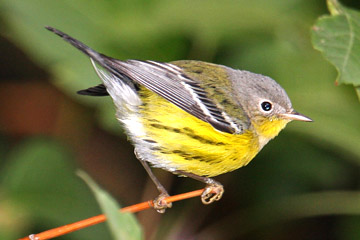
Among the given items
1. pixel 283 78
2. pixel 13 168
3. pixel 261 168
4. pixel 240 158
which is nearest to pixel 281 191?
pixel 261 168

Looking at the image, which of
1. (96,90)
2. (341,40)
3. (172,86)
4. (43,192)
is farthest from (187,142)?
(43,192)

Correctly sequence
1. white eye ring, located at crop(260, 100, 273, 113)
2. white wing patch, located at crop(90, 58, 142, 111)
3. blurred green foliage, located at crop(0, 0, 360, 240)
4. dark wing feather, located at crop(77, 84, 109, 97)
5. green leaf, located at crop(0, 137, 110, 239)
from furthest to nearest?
green leaf, located at crop(0, 137, 110, 239), blurred green foliage, located at crop(0, 0, 360, 240), white eye ring, located at crop(260, 100, 273, 113), dark wing feather, located at crop(77, 84, 109, 97), white wing patch, located at crop(90, 58, 142, 111)

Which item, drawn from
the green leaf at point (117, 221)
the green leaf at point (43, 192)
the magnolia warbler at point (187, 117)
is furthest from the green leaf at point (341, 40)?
the green leaf at point (43, 192)

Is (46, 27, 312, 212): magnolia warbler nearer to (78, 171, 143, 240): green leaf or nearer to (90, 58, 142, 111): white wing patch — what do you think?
(90, 58, 142, 111): white wing patch

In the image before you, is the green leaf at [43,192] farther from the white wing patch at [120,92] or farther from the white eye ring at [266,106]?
the white eye ring at [266,106]

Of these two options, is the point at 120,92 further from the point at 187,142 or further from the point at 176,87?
the point at 187,142

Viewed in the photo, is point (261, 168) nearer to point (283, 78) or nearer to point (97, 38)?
point (283, 78)

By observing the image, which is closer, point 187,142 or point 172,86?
point 187,142

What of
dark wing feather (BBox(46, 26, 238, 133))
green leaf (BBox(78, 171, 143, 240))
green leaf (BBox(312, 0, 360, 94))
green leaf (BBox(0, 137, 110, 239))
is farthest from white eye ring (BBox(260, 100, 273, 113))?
green leaf (BBox(78, 171, 143, 240))
